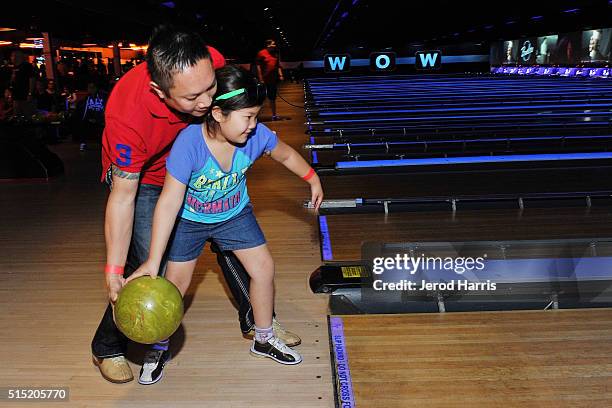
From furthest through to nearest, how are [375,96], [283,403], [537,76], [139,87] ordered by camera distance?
[537,76], [375,96], [283,403], [139,87]

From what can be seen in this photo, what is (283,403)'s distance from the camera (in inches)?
84.7

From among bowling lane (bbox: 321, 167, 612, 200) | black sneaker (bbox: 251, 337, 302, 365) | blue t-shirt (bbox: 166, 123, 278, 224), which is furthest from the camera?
bowling lane (bbox: 321, 167, 612, 200)

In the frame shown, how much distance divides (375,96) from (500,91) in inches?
104

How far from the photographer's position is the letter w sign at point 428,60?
20344mm

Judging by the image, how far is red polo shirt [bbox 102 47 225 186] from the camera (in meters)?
1.84

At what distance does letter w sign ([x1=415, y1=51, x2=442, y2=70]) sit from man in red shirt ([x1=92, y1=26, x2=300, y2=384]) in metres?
19.1

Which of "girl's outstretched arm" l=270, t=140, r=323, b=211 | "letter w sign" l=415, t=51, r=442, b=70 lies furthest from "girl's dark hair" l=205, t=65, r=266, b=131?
"letter w sign" l=415, t=51, r=442, b=70

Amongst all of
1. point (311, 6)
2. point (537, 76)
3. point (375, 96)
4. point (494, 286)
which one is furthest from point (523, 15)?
point (494, 286)

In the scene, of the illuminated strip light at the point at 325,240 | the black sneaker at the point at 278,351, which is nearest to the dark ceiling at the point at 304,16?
the illuminated strip light at the point at 325,240

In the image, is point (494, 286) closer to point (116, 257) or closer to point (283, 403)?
point (283, 403)

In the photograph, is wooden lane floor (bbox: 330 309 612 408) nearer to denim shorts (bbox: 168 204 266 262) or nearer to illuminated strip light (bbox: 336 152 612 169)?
denim shorts (bbox: 168 204 266 262)

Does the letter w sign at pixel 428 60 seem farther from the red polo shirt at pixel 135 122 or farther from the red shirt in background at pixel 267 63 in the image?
the red polo shirt at pixel 135 122

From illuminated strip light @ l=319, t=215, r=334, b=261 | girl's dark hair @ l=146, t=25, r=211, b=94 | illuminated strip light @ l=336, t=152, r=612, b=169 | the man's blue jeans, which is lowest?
illuminated strip light @ l=319, t=215, r=334, b=261

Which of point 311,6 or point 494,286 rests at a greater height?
point 311,6
